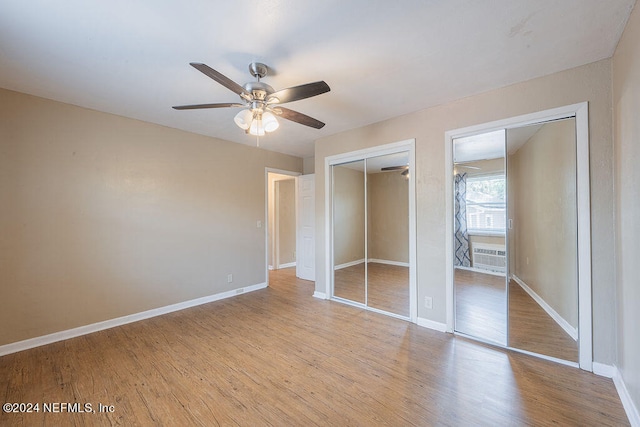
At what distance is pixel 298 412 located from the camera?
1696 mm

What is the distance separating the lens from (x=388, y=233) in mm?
3549

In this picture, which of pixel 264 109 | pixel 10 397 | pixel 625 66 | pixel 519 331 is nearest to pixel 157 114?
pixel 264 109

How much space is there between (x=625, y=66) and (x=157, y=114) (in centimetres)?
438

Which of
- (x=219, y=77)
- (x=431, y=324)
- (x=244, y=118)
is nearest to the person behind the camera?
(x=219, y=77)

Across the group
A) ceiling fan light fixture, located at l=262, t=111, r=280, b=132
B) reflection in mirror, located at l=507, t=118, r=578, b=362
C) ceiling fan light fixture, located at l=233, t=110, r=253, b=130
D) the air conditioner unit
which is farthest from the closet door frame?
ceiling fan light fixture, located at l=233, t=110, r=253, b=130

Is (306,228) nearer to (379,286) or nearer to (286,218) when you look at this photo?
(286,218)

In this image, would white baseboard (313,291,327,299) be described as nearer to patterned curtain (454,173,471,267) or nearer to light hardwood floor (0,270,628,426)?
light hardwood floor (0,270,628,426)

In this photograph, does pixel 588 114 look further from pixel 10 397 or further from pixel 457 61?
pixel 10 397

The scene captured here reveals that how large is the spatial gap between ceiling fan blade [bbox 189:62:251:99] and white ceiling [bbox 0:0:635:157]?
0.31m

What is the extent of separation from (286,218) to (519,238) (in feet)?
15.5

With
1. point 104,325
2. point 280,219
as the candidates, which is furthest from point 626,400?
point 280,219

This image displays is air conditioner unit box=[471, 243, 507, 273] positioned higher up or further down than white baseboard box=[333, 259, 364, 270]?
higher up

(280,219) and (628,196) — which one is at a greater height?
(628,196)

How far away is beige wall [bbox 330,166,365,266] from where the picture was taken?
3775 millimetres
